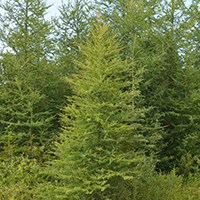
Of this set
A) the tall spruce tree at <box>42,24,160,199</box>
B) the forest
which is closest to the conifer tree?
the forest

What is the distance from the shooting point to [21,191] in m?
6.32

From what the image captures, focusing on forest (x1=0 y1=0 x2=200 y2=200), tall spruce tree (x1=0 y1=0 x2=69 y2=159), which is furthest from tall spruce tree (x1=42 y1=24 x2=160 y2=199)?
tall spruce tree (x1=0 y1=0 x2=69 y2=159)

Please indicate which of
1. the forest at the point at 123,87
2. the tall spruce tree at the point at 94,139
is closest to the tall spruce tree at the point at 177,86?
the forest at the point at 123,87

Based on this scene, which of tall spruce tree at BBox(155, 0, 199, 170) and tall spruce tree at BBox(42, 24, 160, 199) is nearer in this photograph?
tall spruce tree at BBox(42, 24, 160, 199)

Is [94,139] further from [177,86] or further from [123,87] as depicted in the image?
[177,86]

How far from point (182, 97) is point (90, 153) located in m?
6.69

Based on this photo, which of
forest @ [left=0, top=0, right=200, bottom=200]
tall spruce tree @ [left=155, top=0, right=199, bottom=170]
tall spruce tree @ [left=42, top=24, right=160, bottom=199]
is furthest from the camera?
tall spruce tree @ [left=155, top=0, right=199, bottom=170]

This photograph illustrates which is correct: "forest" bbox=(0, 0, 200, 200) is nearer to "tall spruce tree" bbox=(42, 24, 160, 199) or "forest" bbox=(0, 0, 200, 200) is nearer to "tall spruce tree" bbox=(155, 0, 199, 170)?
"tall spruce tree" bbox=(155, 0, 199, 170)

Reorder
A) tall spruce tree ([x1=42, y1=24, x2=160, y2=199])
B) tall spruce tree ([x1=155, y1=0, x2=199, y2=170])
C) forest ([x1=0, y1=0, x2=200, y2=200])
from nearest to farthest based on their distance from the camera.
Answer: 1. tall spruce tree ([x1=42, y1=24, x2=160, y2=199])
2. forest ([x1=0, y1=0, x2=200, y2=200])
3. tall spruce tree ([x1=155, y1=0, x2=199, y2=170])

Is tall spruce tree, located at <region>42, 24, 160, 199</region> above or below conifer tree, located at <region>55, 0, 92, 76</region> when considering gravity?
below

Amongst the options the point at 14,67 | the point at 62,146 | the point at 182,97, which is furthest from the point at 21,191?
the point at 182,97

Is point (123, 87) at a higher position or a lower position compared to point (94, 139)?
higher

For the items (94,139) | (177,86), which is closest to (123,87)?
(94,139)

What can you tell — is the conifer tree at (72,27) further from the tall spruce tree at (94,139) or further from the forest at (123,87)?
the tall spruce tree at (94,139)
